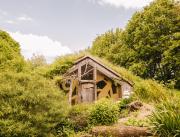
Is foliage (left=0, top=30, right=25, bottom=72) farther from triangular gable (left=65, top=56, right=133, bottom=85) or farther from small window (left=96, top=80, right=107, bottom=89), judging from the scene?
small window (left=96, top=80, right=107, bottom=89)

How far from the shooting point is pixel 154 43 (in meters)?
41.7

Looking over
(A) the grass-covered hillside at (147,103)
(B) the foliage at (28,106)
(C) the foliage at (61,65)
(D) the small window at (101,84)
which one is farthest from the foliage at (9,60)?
(D) the small window at (101,84)

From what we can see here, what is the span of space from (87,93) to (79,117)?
1069 centimetres

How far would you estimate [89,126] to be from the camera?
17.0 metres

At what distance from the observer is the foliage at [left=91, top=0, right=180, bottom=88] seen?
3947 cm

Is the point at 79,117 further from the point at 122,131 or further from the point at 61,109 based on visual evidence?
the point at 122,131

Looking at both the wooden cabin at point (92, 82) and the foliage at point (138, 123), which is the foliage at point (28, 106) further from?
the wooden cabin at point (92, 82)

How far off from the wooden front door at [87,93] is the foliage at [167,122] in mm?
14775

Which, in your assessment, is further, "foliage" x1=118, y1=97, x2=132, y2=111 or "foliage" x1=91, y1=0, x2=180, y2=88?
"foliage" x1=91, y1=0, x2=180, y2=88

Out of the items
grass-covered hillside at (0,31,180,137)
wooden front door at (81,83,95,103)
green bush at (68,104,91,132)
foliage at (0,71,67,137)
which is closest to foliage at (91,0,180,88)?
wooden front door at (81,83,95,103)

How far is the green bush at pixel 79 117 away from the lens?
17.5 metres

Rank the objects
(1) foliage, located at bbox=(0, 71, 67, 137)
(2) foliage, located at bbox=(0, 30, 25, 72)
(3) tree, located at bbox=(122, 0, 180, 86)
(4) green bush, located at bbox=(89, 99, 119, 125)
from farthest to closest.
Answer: (3) tree, located at bbox=(122, 0, 180, 86)
(2) foliage, located at bbox=(0, 30, 25, 72)
(4) green bush, located at bbox=(89, 99, 119, 125)
(1) foliage, located at bbox=(0, 71, 67, 137)

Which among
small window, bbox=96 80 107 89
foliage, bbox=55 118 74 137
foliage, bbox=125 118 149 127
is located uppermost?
small window, bbox=96 80 107 89

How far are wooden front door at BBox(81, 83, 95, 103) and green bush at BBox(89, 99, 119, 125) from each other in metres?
10.9
